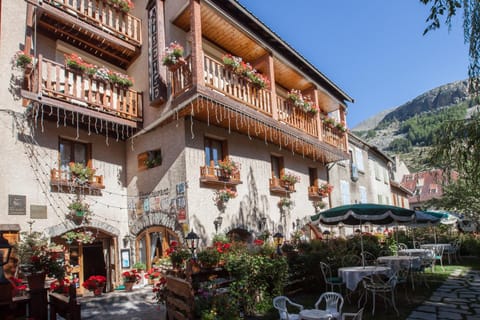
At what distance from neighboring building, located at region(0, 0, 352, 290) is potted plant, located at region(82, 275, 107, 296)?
762 millimetres

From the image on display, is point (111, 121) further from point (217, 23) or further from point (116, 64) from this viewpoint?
point (217, 23)

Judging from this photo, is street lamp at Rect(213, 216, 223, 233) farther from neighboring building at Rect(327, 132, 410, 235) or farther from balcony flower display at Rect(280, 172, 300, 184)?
neighboring building at Rect(327, 132, 410, 235)

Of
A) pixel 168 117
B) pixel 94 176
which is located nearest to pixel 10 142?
pixel 94 176

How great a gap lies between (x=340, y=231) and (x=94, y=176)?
37.6 feet

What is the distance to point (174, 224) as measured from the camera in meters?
9.01

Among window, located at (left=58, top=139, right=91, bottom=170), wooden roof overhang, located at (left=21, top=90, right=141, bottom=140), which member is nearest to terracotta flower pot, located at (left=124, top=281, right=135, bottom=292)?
window, located at (left=58, top=139, right=91, bottom=170)

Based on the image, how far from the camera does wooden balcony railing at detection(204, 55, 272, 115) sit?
9211 millimetres

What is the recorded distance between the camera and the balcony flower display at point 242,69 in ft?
31.1

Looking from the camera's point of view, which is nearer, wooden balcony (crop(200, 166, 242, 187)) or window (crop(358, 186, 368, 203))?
wooden balcony (crop(200, 166, 242, 187))

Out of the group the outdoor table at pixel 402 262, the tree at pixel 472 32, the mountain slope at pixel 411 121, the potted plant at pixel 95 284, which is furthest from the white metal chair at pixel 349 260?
the mountain slope at pixel 411 121

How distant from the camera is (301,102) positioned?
12547 mm

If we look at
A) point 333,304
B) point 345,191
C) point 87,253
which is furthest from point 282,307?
point 345,191

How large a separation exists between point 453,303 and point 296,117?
7662 millimetres

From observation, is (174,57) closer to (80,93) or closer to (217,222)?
(80,93)
